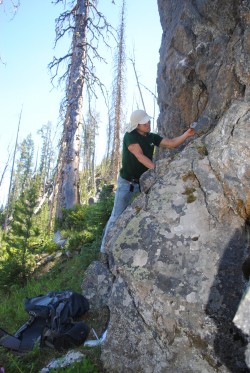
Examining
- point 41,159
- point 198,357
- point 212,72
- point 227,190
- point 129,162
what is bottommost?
point 198,357

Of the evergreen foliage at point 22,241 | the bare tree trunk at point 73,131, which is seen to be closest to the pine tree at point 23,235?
the evergreen foliage at point 22,241

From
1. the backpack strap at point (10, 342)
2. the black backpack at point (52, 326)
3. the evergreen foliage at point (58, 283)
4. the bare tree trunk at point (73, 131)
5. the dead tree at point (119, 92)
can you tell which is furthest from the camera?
the dead tree at point (119, 92)

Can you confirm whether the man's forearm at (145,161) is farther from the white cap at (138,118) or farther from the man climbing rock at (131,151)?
the white cap at (138,118)

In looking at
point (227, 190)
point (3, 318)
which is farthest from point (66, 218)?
point (227, 190)

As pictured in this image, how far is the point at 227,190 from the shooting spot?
12.5 ft

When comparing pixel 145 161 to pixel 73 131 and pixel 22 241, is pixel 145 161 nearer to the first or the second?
pixel 22 241

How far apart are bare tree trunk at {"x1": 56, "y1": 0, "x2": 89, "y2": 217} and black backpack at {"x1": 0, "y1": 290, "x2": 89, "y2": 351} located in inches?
238

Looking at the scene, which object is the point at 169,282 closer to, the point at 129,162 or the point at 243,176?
the point at 243,176

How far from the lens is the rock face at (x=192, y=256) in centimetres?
329

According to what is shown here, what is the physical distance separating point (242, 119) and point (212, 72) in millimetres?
1909

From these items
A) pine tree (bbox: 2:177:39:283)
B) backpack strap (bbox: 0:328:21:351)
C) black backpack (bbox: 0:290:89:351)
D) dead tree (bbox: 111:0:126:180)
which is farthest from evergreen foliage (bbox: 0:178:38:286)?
dead tree (bbox: 111:0:126:180)

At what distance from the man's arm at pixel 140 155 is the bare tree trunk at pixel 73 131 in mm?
6348

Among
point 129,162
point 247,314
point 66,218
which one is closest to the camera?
point 247,314

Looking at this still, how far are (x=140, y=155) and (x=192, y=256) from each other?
187cm
